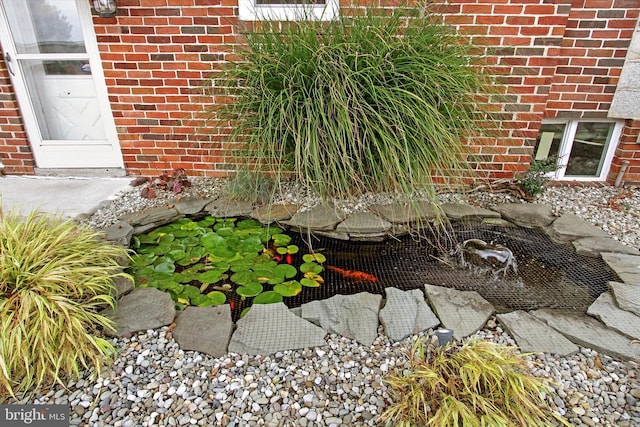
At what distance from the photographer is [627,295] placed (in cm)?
173

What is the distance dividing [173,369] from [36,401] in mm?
429

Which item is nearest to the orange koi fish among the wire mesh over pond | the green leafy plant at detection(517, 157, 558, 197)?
the wire mesh over pond

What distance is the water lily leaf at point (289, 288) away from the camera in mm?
1823

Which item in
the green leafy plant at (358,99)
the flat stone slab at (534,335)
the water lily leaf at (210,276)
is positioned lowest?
the water lily leaf at (210,276)

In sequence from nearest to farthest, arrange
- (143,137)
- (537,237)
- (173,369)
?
(173,369) < (537,237) < (143,137)

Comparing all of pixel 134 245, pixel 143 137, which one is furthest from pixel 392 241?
pixel 143 137

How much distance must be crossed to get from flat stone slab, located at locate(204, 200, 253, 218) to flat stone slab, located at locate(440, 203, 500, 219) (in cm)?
136

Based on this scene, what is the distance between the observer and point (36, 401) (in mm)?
1224

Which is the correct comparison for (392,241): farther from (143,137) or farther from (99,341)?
(143,137)

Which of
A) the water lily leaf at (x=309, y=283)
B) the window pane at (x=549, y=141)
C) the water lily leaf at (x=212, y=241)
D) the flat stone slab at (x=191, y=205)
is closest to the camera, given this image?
the water lily leaf at (x=309, y=283)

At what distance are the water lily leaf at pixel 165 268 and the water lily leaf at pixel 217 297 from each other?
0.31 m

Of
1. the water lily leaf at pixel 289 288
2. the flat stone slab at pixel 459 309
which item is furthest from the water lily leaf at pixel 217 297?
the flat stone slab at pixel 459 309

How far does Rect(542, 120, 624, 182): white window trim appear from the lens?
294 cm

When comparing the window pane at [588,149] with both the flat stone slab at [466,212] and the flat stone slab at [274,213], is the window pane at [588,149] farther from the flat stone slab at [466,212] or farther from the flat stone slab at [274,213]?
the flat stone slab at [274,213]
